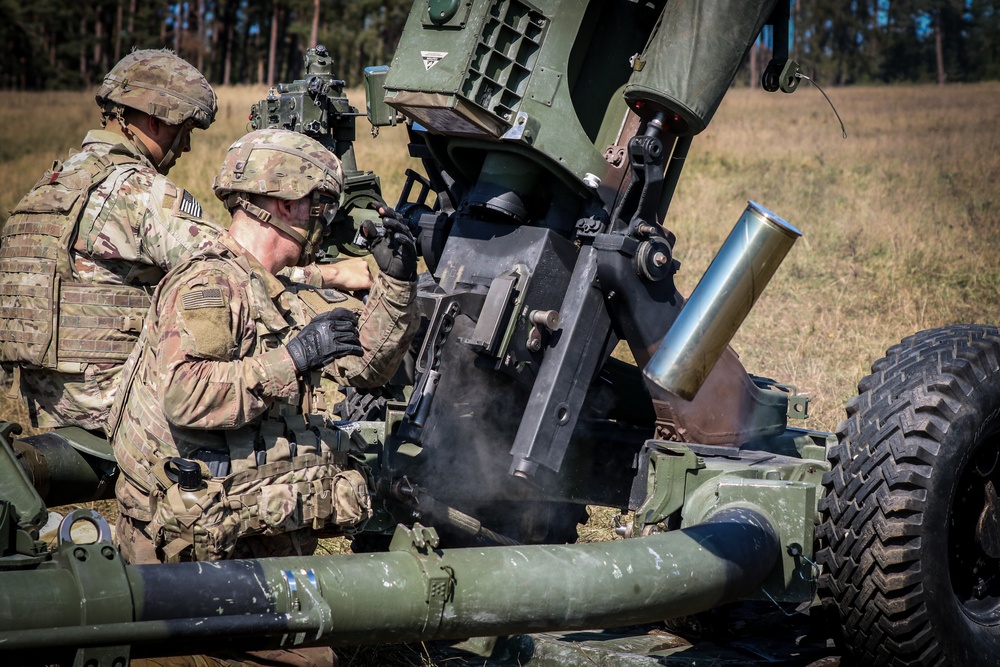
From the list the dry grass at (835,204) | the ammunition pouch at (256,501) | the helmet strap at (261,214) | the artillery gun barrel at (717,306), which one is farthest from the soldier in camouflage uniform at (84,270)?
the dry grass at (835,204)

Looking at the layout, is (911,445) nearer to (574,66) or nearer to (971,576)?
(971,576)

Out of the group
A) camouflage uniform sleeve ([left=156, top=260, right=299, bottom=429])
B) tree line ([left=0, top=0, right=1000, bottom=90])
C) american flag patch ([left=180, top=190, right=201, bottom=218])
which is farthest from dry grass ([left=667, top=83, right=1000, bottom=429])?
tree line ([left=0, top=0, right=1000, bottom=90])

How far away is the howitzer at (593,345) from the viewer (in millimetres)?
4113

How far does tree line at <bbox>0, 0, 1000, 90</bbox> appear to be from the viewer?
37.3 meters

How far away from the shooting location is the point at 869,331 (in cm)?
920

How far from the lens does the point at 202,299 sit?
11.9 ft

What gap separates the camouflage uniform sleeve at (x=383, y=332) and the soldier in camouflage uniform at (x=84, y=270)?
3.09ft

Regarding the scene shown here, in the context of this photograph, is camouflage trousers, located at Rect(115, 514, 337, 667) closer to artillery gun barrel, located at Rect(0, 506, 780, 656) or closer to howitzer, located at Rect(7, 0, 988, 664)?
howitzer, located at Rect(7, 0, 988, 664)

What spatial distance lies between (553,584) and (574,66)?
2.41m

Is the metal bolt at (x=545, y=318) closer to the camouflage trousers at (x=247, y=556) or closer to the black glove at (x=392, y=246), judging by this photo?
the black glove at (x=392, y=246)

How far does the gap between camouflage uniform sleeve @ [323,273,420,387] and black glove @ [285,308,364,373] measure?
1.78 feet

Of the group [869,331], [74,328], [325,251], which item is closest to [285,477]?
[74,328]

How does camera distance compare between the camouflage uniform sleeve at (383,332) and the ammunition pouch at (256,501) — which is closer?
the ammunition pouch at (256,501)

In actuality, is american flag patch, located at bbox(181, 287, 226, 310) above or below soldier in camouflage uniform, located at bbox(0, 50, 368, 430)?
above
